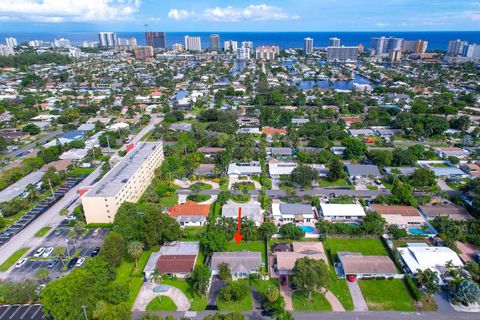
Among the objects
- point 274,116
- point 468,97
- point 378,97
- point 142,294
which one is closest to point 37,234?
point 142,294

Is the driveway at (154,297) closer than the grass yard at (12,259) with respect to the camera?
Yes

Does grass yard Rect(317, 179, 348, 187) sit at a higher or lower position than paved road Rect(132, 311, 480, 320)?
higher

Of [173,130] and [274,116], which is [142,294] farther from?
[274,116]

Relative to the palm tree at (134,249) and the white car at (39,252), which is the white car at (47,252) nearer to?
the white car at (39,252)

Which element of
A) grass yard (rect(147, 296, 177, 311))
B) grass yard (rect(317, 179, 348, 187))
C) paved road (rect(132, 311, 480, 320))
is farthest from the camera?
grass yard (rect(317, 179, 348, 187))

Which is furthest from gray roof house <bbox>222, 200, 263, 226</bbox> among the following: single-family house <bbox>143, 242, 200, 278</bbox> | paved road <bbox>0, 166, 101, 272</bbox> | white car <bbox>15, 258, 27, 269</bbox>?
white car <bbox>15, 258, 27, 269</bbox>

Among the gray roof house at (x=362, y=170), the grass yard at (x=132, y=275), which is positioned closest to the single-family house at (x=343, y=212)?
the gray roof house at (x=362, y=170)

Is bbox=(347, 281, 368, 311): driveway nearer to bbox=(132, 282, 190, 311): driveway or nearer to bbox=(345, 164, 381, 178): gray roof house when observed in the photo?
bbox=(132, 282, 190, 311): driveway
